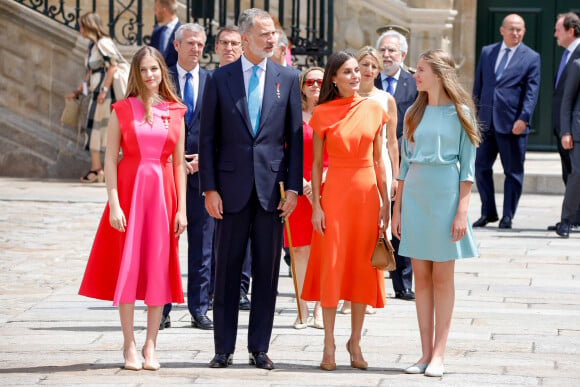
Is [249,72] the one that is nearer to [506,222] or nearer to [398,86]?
[398,86]

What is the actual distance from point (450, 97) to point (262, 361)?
1.67 metres

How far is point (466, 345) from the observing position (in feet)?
26.4

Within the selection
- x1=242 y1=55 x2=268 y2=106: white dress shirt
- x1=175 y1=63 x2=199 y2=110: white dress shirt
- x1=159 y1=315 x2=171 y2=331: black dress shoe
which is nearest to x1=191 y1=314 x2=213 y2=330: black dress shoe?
x1=159 y1=315 x2=171 y2=331: black dress shoe

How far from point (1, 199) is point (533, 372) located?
27.8ft

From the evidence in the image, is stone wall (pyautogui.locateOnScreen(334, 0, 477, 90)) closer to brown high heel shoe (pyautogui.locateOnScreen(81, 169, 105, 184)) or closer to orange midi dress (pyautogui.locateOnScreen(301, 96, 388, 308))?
brown high heel shoe (pyautogui.locateOnScreen(81, 169, 105, 184))

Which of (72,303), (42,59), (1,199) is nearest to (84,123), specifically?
(42,59)

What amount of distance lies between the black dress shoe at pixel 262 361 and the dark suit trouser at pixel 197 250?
135cm

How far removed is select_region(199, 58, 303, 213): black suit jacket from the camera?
7.33 metres

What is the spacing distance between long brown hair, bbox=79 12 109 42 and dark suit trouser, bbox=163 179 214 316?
733 centimetres

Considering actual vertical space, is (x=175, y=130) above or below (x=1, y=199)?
above

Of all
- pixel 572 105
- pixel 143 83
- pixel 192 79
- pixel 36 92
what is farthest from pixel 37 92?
pixel 143 83

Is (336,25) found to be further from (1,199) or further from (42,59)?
(1,199)

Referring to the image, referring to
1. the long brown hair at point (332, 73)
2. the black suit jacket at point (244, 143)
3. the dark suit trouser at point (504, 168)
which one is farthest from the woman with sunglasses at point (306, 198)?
the dark suit trouser at point (504, 168)

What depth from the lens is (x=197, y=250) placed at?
8.81 meters
